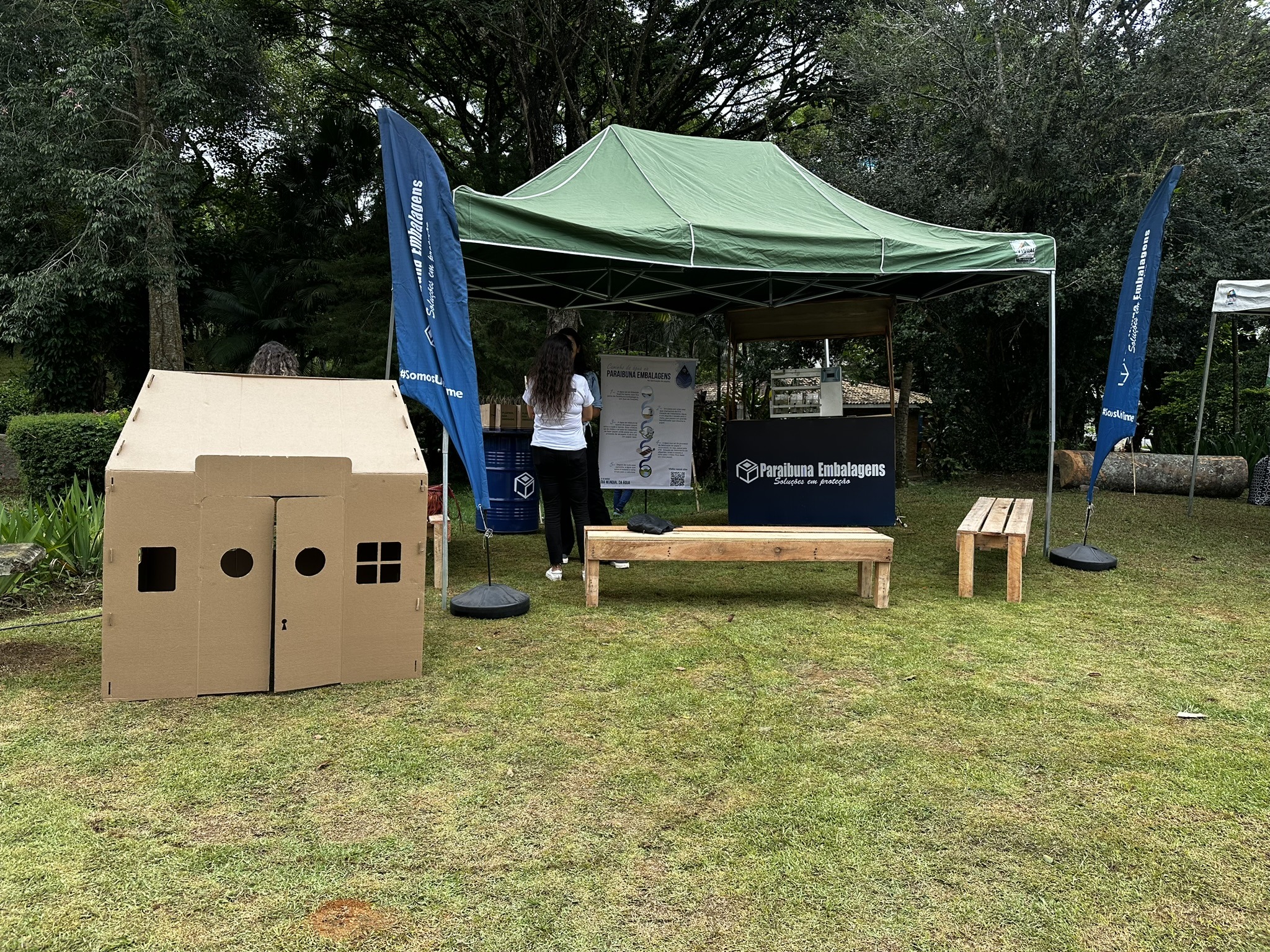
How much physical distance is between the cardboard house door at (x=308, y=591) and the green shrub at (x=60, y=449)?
698 cm

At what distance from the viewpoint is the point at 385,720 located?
3.41 metres

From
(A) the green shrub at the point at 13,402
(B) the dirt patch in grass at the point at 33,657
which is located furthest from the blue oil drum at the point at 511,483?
(A) the green shrub at the point at 13,402

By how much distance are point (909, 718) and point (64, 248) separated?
48.0 ft

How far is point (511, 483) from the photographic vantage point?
841cm

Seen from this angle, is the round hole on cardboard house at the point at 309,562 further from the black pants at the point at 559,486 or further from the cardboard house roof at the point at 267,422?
the black pants at the point at 559,486

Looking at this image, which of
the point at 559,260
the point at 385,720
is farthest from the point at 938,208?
the point at 385,720

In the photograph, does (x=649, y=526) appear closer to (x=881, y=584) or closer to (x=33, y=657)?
(x=881, y=584)

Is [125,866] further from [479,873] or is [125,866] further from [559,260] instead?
[559,260]

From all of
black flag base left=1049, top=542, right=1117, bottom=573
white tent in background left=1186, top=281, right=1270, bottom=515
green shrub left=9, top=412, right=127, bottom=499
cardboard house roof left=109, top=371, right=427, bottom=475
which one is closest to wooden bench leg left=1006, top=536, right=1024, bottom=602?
black flag base left=1049, top=542, right=1117, bottom=573

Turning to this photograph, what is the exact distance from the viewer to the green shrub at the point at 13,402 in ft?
60.6

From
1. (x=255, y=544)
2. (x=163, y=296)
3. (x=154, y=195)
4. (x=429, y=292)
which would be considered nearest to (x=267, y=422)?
(x=255, y=544)

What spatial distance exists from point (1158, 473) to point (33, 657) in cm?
1331

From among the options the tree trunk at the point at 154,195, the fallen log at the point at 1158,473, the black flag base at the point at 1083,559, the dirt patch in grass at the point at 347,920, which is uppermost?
the tree trunk at the point at 154,195

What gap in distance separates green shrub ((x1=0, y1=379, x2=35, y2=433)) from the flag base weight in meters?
17.0
